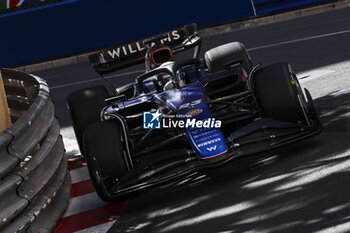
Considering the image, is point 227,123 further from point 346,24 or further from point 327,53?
point 346,24

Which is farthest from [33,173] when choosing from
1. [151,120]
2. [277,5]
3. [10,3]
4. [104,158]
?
[10,3]

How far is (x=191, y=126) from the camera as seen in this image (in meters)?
5.73

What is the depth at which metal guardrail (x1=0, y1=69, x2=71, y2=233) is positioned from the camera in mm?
4723

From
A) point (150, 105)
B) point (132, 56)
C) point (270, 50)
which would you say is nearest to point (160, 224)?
point (150, 105)

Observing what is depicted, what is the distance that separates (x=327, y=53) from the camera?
1002 cm

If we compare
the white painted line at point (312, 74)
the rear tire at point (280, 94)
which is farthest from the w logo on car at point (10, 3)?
the rear tire at point (280, 94)

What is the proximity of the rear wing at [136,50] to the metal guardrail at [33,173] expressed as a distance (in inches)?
53.1

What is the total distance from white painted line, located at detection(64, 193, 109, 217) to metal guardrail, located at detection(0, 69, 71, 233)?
79 mm

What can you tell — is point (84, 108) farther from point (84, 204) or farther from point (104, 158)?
point (104, 158)

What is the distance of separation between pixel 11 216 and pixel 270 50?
25.8 ft

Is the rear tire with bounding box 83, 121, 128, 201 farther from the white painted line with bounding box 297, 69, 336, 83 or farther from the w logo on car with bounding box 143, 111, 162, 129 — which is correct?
the white painted line with bounding box 297, 69, 336, 83

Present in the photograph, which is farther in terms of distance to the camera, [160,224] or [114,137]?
[114,137]

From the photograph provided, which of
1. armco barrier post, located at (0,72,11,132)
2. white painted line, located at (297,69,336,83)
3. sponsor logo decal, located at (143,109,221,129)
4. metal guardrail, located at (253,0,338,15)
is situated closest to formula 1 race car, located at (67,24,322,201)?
sponsor logo decal, located at (143,109,221,129)

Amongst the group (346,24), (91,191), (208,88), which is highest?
(208,88)
